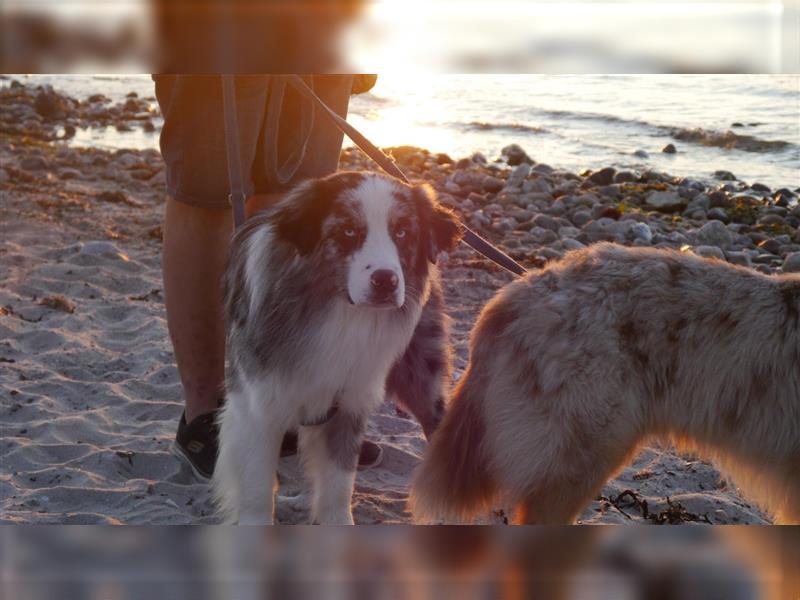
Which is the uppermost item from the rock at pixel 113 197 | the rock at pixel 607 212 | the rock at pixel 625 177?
the rock at pixel 625 177

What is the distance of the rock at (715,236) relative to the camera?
738 centimetres

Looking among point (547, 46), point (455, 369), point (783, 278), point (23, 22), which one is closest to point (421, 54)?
point (547, 46)

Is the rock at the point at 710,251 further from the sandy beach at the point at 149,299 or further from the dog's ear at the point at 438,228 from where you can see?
the dog's ear at the point at 438,228

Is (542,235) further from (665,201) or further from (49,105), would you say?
(49,105)

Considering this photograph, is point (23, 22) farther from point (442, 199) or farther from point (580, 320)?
point (442, 199)

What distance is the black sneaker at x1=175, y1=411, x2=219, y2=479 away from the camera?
138 inches

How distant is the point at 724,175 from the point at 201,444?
7.55m

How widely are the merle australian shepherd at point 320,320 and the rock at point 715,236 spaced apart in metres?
4.76

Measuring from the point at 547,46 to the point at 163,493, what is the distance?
3096 mm

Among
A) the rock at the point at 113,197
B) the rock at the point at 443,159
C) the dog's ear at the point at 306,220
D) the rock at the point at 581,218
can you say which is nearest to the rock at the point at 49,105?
the rock at the point at 113,197

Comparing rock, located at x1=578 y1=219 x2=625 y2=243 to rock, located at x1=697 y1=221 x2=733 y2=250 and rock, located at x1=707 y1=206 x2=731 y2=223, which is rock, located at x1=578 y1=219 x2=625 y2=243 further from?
rock, located at x1=707 y1=206 x2=731 y2=223

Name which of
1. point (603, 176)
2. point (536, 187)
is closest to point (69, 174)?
point (536, 187)

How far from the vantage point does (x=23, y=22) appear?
0.62 meters

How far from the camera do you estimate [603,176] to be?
934cm
